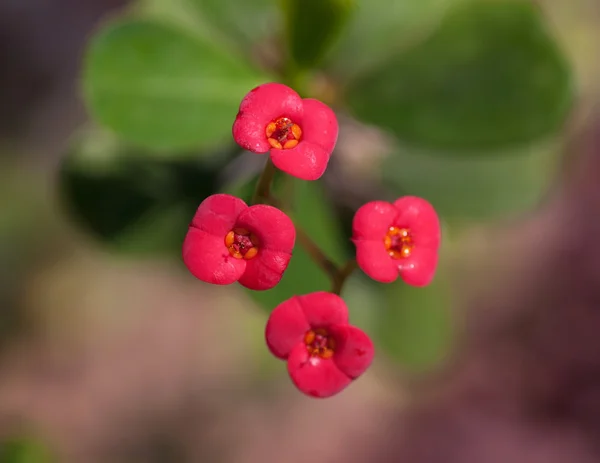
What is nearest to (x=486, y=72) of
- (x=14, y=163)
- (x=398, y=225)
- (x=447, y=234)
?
(x=398, y=225)

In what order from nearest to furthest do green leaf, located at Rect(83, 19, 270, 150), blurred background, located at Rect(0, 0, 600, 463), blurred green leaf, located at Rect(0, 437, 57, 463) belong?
green leaf, located at Rect(83, 19, 270, 150)
blurred green leaf, located at Rect(0, 437, 57, 463)
blurred background, located at Rect(0, 0, 600, 463)

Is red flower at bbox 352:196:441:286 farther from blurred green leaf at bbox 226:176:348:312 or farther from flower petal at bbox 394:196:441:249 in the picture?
blurred green leaf at bbox 226:176:348:312

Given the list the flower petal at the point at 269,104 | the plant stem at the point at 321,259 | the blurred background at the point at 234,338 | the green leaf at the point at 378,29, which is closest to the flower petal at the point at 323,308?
the plant stem at the point at 321,259

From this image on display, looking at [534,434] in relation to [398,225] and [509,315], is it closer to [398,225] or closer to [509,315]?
[509,315]

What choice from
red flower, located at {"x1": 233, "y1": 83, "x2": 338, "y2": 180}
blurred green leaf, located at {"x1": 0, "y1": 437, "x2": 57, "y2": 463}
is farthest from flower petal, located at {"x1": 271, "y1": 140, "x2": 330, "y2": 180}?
blurred green leaf, located at {"x1": 0, "y1": 437, "x2": 57, "y2": 463}

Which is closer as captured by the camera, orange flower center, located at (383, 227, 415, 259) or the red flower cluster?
the red flower cluster

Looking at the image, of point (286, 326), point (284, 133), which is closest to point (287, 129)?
point (284, 133)
